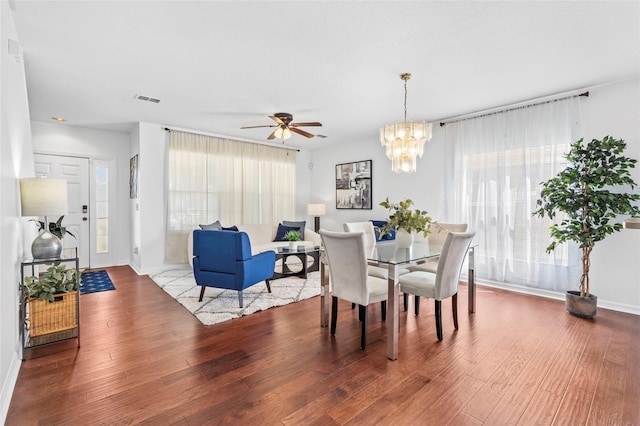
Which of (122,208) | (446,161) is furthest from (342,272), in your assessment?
(122,208)

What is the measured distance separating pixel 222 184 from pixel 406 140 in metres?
3.98

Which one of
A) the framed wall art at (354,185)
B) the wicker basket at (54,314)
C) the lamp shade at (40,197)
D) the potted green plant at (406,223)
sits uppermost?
the framed wall art at (354,185)

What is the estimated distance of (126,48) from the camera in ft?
8.79

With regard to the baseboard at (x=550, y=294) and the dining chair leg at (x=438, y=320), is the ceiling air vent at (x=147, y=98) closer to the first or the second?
the dining chair leg at (x=438, y=320)

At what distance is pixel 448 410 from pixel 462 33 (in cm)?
272

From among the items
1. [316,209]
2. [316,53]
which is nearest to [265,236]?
[316,209]

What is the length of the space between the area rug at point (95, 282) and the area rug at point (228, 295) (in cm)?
62

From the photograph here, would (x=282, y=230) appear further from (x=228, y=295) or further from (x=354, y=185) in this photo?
(x=228, y=295)

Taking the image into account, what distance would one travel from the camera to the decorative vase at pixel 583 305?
313 cm

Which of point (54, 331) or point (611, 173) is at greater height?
point (611, 173)

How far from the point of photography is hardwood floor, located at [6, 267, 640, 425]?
1700 mm

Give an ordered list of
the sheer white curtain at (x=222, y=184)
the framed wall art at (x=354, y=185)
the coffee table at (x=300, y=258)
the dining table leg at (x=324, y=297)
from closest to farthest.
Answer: the dining table leg at (x=324, y=297) → the coffee table at (x=300, y=258) → the sheer white curtain at (x=222, y=184) → the framed wall art at (x=354, y=185)

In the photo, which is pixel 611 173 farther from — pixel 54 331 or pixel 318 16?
pixel 54 331

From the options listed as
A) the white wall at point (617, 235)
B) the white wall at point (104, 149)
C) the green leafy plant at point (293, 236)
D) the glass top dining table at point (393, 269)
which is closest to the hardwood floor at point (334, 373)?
the glass top dining table at point (393, 269)
